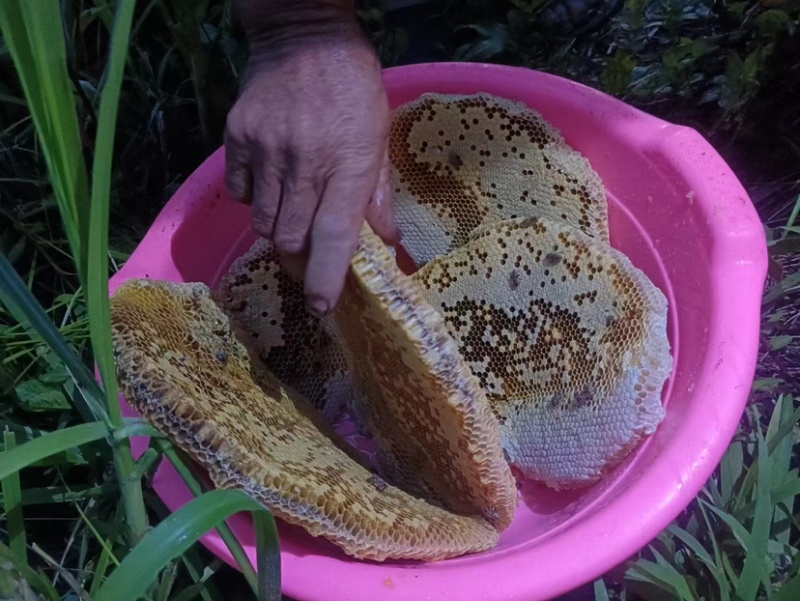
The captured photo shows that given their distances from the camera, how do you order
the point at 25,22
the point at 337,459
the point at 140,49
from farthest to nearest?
the point at 140,49, the point at 337,459, the point at 25,22

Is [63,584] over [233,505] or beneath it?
beneath

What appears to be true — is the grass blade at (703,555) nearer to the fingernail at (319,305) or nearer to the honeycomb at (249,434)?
the honeycomb at (249,434)

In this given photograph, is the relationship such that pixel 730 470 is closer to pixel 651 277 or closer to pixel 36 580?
pixel 651 277

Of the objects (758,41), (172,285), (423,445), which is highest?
(758,41)

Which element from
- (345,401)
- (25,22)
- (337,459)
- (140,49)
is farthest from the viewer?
(140,49)

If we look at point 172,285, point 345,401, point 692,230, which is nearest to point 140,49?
point 172,285

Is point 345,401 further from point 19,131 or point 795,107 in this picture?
point 795,107

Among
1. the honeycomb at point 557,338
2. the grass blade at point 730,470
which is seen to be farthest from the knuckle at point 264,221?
the grass blade at point 730,470
